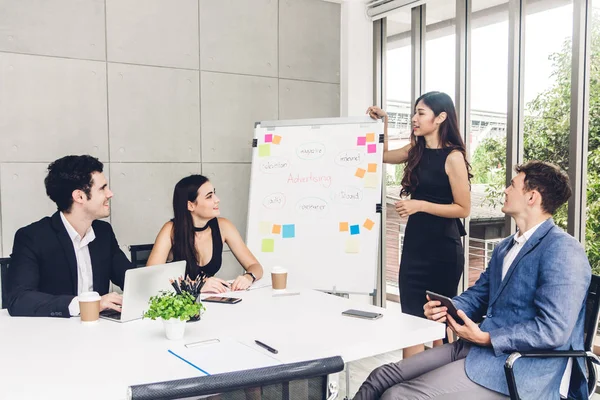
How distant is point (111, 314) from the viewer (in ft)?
6.65

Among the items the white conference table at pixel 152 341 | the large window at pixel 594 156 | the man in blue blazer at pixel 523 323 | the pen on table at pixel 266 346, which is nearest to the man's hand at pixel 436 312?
the man in blue blazer at pixel 523 323

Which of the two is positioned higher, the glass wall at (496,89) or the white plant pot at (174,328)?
the glass wall at (496,89)

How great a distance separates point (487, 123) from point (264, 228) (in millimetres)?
1657

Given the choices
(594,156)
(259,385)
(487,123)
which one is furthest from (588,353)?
(487,123)


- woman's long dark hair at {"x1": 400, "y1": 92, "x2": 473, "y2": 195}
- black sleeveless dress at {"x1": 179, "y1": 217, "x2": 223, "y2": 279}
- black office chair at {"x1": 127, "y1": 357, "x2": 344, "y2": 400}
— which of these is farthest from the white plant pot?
woman's long dark hair at {"x1": 400, "y1": 92, "x2": 473, "y2": 195}

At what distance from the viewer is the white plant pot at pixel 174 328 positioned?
67.9 inches

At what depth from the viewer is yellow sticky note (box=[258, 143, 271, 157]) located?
3.70 metres

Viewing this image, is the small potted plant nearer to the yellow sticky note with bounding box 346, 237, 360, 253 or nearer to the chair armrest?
the chair armrest

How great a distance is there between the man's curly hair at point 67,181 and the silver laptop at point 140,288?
633 millimetres

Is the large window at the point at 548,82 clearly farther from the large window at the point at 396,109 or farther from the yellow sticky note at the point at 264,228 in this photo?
the yellow sticky note at the point at 264,228

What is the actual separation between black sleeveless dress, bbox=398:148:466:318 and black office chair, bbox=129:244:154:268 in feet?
4.66

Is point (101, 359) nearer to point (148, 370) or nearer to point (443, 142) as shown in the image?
point (148, 370)

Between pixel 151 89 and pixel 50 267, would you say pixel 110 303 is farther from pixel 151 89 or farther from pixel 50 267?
pixel 151 89

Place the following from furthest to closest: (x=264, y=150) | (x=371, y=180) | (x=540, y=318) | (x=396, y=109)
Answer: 1. (x=396, y=109)
2. (x=264, y=150)
3. (x=371, y=180)
4. (x=540, y=318)
